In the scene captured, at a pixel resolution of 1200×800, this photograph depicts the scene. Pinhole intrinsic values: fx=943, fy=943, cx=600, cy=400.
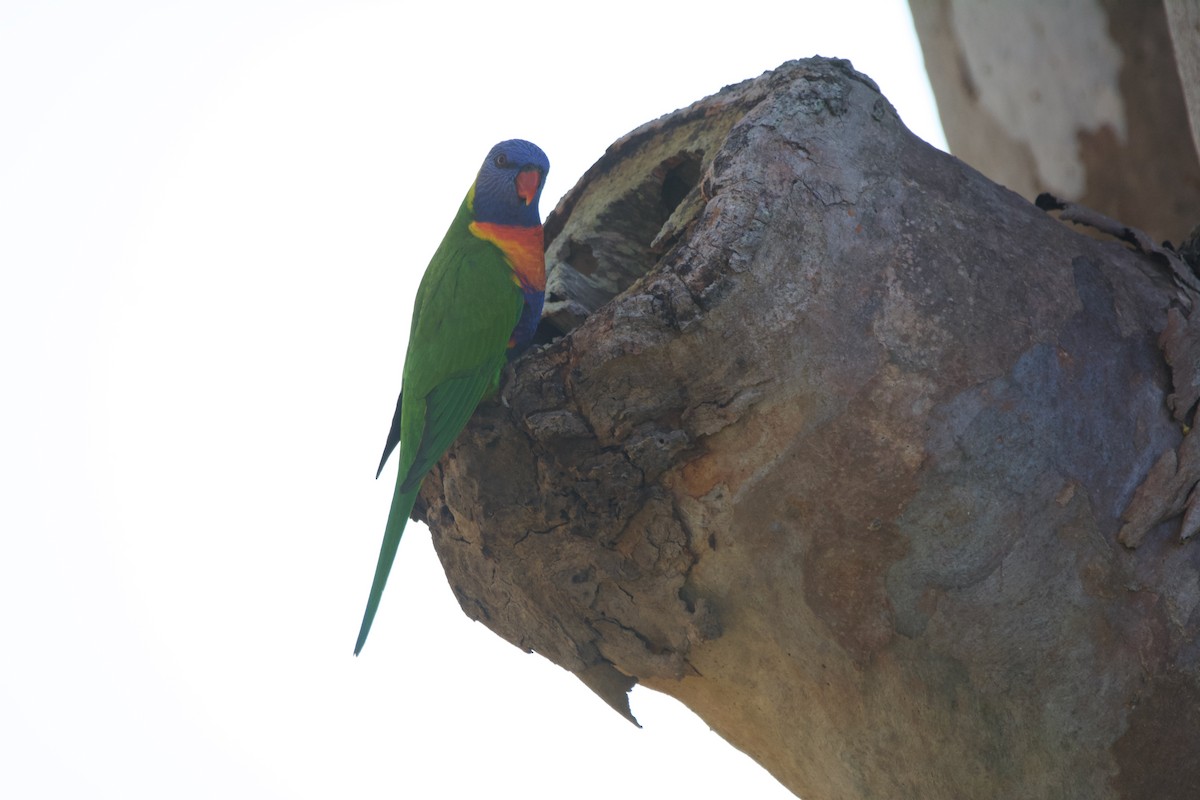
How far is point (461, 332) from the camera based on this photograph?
225cm

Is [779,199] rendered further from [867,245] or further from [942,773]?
[942,773]

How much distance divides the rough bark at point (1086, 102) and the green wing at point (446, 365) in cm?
196

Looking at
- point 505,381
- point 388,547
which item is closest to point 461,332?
point 505,381

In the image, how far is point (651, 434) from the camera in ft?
6.17

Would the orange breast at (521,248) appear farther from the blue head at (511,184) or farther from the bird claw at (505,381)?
the bird claw at (505,381)

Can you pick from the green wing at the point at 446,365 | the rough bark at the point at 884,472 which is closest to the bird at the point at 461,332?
the green wing at the point at 446,365

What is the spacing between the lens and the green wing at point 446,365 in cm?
211

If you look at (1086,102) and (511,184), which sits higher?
(1086,102)

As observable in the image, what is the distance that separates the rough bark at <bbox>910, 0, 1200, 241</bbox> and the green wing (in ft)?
6.44

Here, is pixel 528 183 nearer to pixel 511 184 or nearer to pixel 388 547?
pixel 511 184

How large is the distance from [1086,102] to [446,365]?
228 centimetres

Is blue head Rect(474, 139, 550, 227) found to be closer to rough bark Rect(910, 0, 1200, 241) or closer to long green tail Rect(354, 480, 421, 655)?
long green tail Rect(354, 480, 421, 655)

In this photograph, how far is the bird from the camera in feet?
6.97

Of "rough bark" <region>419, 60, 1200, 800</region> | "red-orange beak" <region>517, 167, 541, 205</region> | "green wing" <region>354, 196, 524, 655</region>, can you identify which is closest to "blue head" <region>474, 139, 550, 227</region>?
"red-orange beak" <region>517, 167, 541, 205</region>
